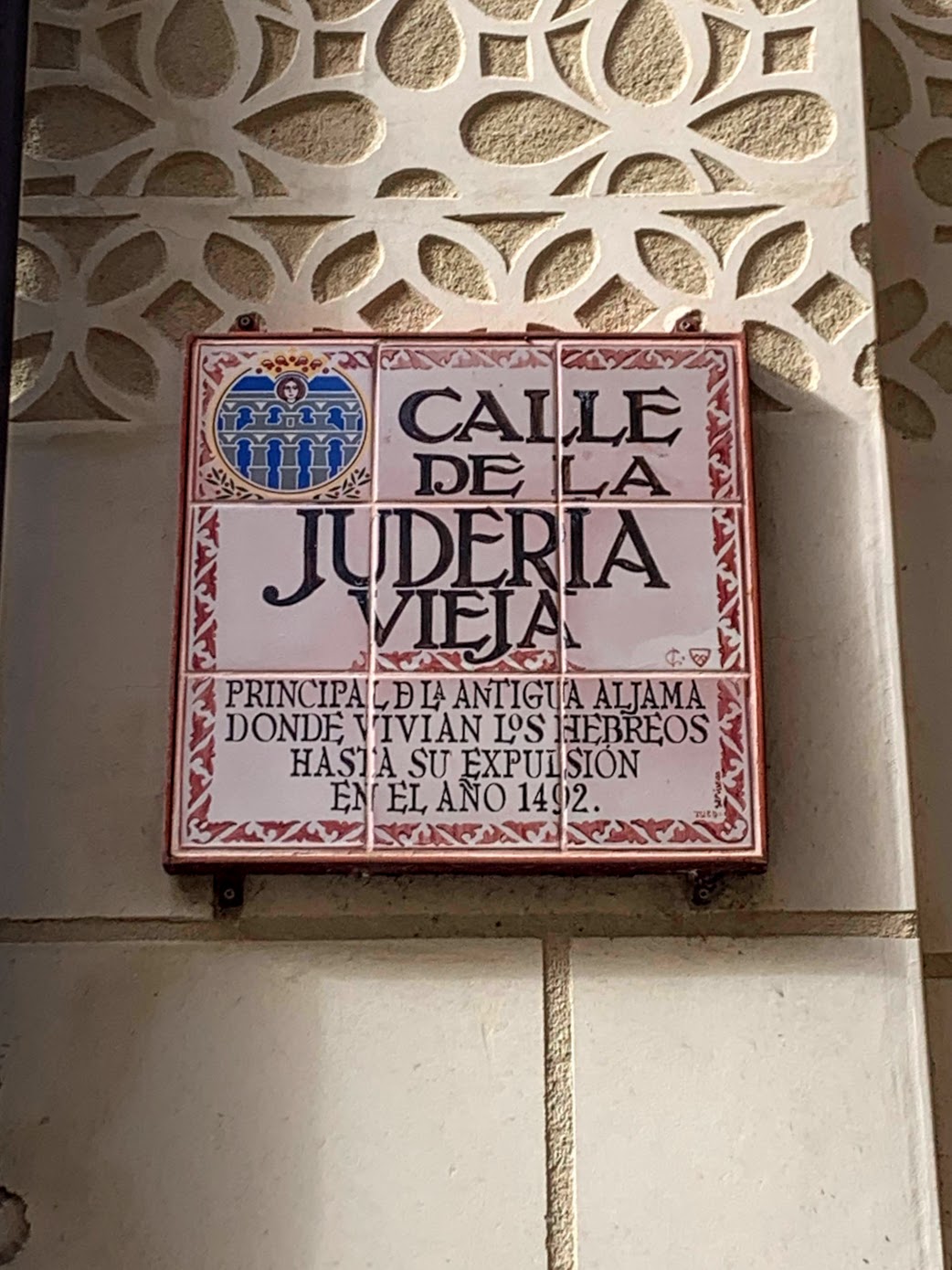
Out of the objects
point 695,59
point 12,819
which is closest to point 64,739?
point 12,819

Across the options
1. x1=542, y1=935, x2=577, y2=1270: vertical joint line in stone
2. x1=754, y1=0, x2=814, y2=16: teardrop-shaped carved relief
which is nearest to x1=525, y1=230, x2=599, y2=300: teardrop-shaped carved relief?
x1=754, y1=0, x2=814, y2=16: teardrop-shaped carved relief

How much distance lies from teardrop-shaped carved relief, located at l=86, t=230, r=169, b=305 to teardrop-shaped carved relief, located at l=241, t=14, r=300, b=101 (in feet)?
0.42

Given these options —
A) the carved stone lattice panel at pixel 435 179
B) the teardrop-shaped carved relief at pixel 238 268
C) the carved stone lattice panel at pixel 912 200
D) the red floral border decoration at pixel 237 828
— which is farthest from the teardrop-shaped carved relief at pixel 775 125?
the red floral border decoration at pixel 237 828

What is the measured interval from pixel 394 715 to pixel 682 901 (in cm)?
21

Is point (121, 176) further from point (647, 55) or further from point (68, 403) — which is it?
point (647, 55)

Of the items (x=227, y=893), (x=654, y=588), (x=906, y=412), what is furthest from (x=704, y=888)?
(x=906, y=412)

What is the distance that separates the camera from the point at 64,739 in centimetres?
109

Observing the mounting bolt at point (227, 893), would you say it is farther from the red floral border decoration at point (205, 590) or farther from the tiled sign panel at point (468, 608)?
the red floral border decoration at point (205, 590)

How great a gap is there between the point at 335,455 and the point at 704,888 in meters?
0.35

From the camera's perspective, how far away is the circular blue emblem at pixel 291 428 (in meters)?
1.11

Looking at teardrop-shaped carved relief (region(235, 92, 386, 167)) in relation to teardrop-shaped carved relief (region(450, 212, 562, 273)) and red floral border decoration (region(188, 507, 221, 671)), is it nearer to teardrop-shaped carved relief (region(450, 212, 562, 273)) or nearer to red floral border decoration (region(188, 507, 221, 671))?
teardrop-shaped carved relief (region(450, 212, 562, 273))

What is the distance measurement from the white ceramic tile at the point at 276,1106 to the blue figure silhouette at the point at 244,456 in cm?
29

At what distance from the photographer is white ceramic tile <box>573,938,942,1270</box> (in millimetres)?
1005

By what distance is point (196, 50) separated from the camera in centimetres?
121
